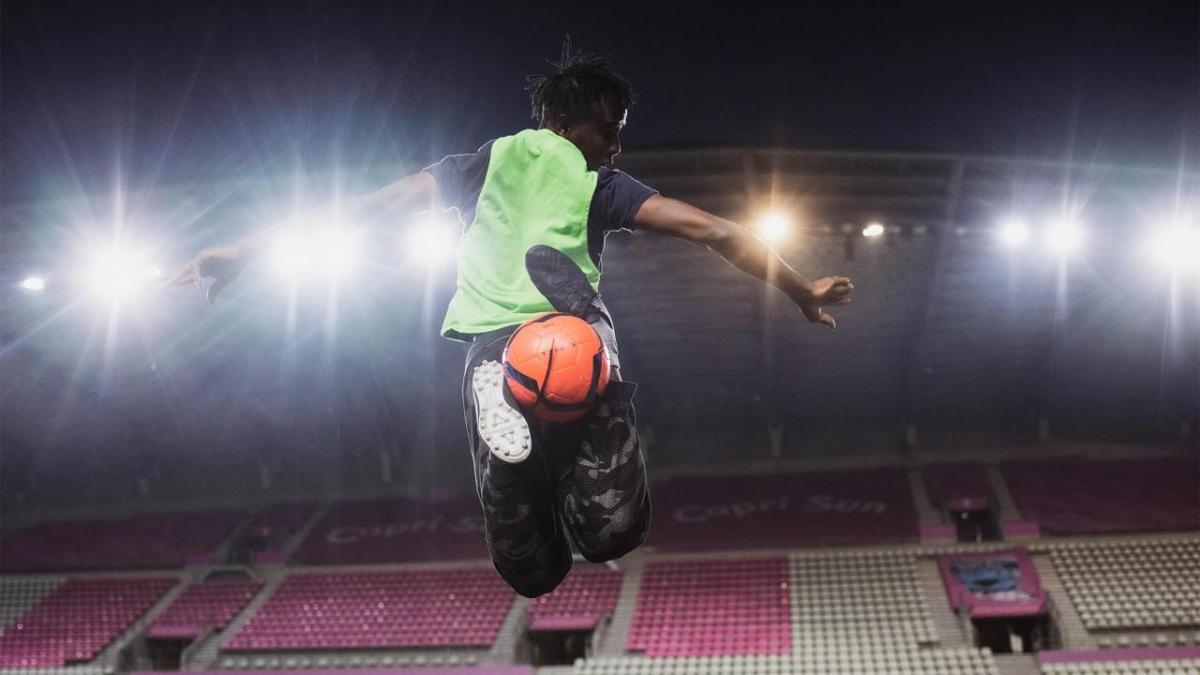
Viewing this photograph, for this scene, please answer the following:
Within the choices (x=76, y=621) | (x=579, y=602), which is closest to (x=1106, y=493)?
(x=579, y=602)

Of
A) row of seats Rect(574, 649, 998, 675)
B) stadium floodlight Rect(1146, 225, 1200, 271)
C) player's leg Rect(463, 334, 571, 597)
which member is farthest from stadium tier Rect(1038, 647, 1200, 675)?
player's leg Rect(463, 334, 571, 597)

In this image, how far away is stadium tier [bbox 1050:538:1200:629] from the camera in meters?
13.2

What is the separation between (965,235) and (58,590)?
1951cm

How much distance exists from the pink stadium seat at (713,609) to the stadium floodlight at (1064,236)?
7447mm

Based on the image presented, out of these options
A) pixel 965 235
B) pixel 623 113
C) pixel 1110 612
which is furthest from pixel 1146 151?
pixel 623 113

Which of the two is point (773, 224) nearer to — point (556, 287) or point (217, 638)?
point (556, 287)

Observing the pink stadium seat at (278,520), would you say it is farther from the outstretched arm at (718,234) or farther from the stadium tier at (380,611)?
the outstretched arm at (718,234)

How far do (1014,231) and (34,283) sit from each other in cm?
1623

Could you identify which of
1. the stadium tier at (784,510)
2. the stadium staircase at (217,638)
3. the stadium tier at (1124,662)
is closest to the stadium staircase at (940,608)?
the stadium tier at (784,510)

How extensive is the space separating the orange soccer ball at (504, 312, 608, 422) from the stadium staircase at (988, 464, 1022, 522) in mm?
16872

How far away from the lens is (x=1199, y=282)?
47.8ft

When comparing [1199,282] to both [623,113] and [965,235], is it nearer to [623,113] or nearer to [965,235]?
[965,235]

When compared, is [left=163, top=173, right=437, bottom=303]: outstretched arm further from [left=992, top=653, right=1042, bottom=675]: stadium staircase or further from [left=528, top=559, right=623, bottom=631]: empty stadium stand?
[left=992, top=653, right=1042, bottom=675]: stadium staircase

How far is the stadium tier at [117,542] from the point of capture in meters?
19.0
